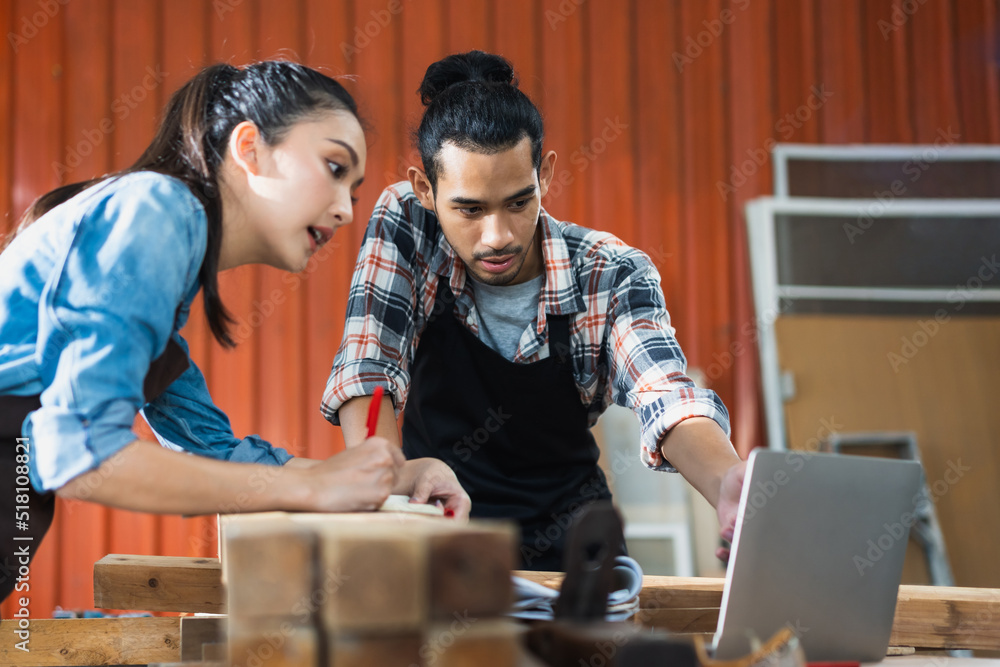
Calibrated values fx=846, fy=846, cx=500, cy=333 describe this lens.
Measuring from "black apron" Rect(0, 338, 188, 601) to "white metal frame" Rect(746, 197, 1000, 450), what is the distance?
120 inches

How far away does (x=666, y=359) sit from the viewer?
1.61m

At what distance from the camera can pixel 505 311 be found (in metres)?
1.96

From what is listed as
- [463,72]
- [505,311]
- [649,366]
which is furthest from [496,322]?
[463,72]

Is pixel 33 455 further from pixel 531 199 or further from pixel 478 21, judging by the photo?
pixel 478 21

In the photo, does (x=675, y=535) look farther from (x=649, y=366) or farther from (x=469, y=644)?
(x=469, y=644)

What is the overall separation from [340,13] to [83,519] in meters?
2.46

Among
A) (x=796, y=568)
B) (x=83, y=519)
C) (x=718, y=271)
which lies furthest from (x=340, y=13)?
(x=796, y=568)

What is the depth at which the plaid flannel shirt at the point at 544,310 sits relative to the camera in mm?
1689

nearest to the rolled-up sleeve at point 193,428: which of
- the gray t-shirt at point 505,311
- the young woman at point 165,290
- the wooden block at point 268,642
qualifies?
the young woman at point 165,290

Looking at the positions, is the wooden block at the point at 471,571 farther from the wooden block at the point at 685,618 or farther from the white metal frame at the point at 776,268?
the white metal frame at the point at 776,268

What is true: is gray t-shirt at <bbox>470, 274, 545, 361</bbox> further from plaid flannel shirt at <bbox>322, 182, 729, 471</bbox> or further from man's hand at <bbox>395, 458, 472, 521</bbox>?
man's hand at <bbox>395, 458, 472, 521</bbox>

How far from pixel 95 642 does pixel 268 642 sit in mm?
781

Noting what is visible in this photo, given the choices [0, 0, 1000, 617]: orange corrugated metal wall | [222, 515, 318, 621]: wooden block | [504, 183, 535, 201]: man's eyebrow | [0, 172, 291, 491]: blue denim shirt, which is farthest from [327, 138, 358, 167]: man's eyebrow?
[0, 0, 1000, 617]: orange corrugated metal wall

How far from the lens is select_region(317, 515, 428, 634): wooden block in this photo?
0.56m
